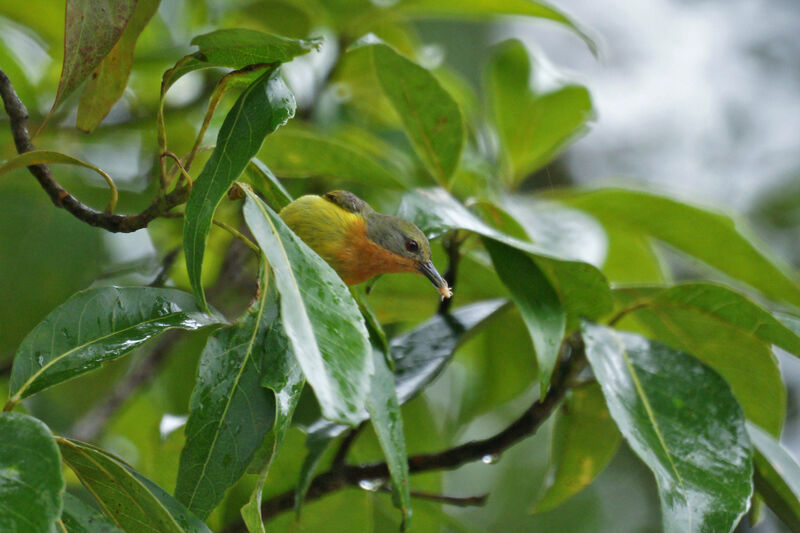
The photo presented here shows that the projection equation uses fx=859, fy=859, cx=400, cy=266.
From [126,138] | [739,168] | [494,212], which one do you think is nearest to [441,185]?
[494,212]

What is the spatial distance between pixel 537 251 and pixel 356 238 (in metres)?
0.36

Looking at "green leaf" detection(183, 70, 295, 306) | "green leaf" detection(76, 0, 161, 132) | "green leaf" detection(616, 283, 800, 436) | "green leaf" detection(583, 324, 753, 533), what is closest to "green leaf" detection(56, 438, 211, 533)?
"green leaf" detection(183, 70, 295, 306)

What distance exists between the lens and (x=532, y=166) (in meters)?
2.88

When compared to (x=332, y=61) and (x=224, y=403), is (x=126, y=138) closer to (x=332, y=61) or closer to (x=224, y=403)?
(x=332, y=61)

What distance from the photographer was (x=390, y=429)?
1490mm

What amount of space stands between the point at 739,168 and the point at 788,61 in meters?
1.01

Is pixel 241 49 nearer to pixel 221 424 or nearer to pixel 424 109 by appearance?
pixel 221 424

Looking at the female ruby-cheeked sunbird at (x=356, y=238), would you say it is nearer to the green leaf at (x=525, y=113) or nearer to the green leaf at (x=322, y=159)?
the green leaf at (x=322, y=159)

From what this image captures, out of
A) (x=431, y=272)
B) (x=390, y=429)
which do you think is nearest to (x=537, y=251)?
(x=431, y=272)

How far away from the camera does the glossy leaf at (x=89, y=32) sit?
1.41 m

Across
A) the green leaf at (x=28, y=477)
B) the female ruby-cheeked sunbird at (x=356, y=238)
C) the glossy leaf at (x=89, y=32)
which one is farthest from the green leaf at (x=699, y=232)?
the green leaf at (x=28, y=477)

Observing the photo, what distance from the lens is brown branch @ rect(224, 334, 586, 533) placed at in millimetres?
1934

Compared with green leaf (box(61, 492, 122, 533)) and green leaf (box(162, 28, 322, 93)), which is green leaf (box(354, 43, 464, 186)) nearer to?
green leaf (box(162, 28, 322, 93))

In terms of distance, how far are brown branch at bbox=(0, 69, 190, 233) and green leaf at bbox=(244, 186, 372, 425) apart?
0.68 ft
